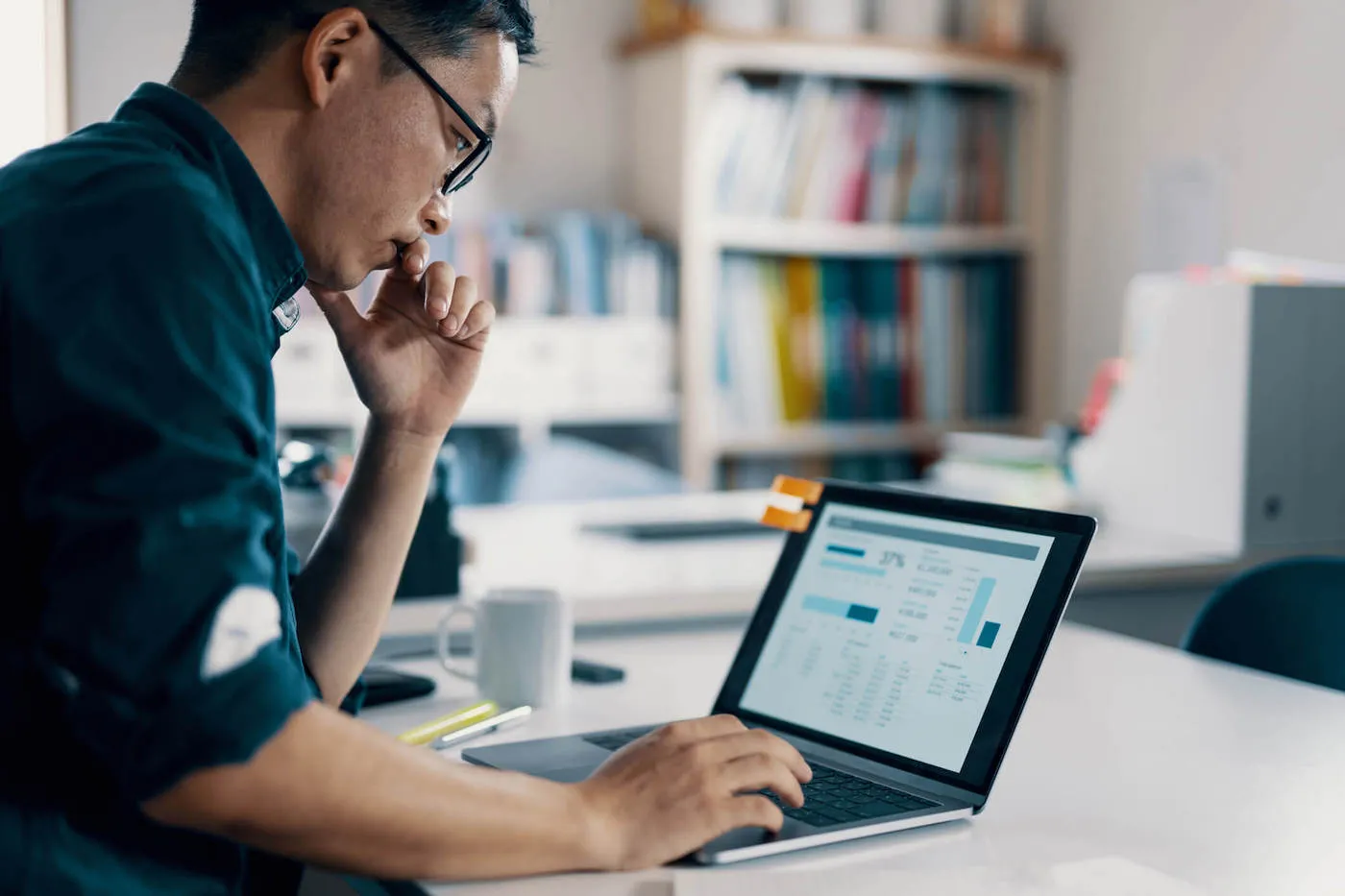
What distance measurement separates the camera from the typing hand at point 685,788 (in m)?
0.85

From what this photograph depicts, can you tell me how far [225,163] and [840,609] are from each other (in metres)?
0.60

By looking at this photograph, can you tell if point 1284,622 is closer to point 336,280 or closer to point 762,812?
point 762,812

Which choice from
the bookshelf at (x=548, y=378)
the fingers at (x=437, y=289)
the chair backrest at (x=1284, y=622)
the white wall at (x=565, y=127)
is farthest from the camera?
the white wall at (x=565, y=127)

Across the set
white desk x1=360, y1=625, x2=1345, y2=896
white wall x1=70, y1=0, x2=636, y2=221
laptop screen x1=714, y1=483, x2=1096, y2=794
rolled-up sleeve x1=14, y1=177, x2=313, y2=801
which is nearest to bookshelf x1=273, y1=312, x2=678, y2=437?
white wall x1=70, y1=0, x2=636, y2=221

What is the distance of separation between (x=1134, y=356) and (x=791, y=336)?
3.98ft

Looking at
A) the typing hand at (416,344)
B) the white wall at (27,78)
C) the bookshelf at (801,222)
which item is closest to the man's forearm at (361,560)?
the typing hand at (416,344)

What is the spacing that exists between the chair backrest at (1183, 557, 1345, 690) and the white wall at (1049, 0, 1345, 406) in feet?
5.11

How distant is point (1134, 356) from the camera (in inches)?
96.2

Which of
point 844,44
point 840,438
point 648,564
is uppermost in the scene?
point 844,44

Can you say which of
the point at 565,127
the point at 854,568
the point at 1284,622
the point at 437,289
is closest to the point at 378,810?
the point at 854,568

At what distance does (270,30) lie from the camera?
93 centimetres

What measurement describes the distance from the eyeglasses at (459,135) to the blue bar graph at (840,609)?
1.49 feet

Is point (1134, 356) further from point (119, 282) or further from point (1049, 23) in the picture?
point (119, 282)

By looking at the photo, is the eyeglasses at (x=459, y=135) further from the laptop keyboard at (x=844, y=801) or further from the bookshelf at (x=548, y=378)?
the bookshelf at (x=548, y=378)
